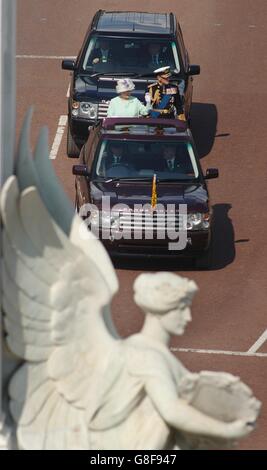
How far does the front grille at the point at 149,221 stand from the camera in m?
21.0

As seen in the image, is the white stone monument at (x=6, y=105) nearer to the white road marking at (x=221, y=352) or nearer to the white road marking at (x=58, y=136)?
the white road marking at (x=221, y=352)

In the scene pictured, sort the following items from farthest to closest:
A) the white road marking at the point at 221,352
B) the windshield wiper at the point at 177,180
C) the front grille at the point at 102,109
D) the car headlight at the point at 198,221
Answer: the front grille at the point at 102,109 < the windshield wiper at the point at 177,180 < the car headlight at the point at 198,221 < the white road marking at the point at 221,352

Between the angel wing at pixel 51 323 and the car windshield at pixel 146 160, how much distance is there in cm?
1238

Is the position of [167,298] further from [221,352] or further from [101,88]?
[101,88]

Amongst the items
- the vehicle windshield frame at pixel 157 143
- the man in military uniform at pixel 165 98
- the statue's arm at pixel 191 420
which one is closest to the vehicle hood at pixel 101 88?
the man in military uniform at pixel 165 98

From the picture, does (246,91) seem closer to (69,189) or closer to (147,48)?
(147,48)

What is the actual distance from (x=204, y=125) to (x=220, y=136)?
615mm

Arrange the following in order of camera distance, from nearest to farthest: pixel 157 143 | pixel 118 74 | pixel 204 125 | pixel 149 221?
pixel 149 221
pixel 157 143
pixel 118 74
pixel 204 125

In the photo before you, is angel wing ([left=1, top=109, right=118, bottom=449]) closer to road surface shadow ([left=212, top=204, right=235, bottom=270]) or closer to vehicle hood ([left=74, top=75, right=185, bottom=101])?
road surface shadow ([left=212, top=204, right=235, bottom=270])

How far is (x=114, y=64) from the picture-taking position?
2573 centimetres

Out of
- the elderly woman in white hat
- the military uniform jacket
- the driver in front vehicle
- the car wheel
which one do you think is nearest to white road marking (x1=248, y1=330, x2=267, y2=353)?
the driver in front vehicle

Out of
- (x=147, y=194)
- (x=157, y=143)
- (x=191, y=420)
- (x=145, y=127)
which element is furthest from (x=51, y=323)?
(x=145, y=127)

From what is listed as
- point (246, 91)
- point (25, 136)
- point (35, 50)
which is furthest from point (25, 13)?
point (25, 136)

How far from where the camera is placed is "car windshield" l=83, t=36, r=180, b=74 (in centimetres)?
2570
